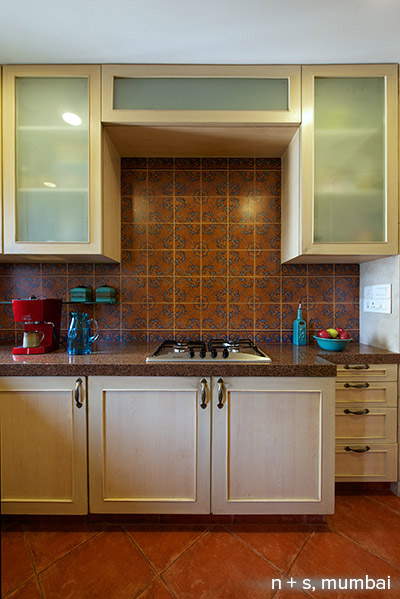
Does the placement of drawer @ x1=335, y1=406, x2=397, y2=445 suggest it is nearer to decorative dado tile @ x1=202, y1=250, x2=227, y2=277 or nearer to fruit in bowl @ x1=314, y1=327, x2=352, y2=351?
fruit in bowl @ x1=314, y1=327, x2=352, y2=351

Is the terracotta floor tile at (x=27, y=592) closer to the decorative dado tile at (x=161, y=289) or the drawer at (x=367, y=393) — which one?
the decorative dado tile at (x=161, y=289)

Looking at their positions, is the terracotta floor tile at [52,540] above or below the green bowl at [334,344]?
below

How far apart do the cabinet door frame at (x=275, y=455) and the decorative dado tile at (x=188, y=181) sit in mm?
1268

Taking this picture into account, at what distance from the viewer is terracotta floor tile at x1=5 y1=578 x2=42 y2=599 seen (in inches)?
45.4

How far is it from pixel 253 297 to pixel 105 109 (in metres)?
1.39

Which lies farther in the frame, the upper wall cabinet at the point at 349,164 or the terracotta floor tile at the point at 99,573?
the upper wall cabinet at the point at 349,164

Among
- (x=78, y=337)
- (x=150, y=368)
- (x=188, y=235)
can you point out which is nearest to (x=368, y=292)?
(x=188, y=235)

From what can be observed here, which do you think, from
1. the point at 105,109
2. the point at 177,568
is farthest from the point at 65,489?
the point at 105,109

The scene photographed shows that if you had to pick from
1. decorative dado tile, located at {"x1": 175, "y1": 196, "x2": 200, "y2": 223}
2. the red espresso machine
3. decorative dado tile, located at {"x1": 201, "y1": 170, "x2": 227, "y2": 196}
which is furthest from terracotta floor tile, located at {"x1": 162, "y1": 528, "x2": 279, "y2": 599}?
decorative dado tile, located at {"x1": 201, "y1": 170, "x2": 227, "y2": 196}

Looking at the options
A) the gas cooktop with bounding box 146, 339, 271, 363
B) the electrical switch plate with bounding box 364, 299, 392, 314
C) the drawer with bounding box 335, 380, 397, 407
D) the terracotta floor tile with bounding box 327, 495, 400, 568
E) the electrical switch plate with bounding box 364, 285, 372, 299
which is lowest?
the terracotta floor tile with bounding box 327, 495, 400, 568

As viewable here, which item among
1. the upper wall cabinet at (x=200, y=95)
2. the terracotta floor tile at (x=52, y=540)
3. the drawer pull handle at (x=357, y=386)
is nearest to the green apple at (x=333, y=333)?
the drawer pull handle at (x=357, y=386)

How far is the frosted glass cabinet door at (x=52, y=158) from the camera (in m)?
1.59

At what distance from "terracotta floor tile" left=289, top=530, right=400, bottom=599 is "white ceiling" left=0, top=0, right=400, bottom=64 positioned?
2.42m

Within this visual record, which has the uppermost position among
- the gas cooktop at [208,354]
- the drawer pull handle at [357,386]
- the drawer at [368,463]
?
the gas cooktop at [208,354]
